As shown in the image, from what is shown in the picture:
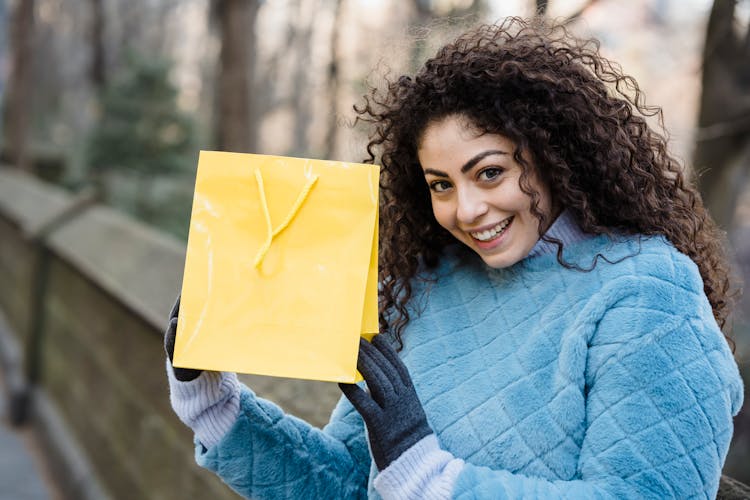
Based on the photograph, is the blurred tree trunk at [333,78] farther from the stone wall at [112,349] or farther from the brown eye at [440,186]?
the brown eye at [440,186]

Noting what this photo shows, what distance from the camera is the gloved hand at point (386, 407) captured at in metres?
1.39

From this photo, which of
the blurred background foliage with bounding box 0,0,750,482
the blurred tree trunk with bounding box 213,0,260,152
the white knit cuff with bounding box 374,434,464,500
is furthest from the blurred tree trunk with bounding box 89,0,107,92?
the white knit cuff with bounding box 374,434,464,500

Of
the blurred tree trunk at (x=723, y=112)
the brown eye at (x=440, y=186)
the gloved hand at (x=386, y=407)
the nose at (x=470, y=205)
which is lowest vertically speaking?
the gloved hand at (x=386, y=407)

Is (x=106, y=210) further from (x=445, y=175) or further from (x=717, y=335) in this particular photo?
(x=717, y=335)

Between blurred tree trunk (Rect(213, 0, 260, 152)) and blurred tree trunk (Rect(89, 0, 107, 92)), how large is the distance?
33.5ft

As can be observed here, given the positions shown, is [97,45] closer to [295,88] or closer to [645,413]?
[295,88]

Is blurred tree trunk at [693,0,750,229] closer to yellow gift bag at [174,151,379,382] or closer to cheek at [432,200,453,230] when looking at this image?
cheek at [432,200,453,230]

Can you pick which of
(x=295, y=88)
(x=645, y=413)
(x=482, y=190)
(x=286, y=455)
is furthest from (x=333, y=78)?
(x=295, y=88)

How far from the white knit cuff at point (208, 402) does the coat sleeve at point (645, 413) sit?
0.43 m

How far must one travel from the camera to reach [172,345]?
150 centimetres

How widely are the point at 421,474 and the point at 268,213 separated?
540mm

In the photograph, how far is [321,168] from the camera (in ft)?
4.90

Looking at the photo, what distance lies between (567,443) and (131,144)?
12.6 m

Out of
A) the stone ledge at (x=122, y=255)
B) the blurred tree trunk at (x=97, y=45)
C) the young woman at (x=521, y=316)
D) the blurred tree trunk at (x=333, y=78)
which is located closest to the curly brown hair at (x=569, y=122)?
the young woman at (x=521, y=316)
